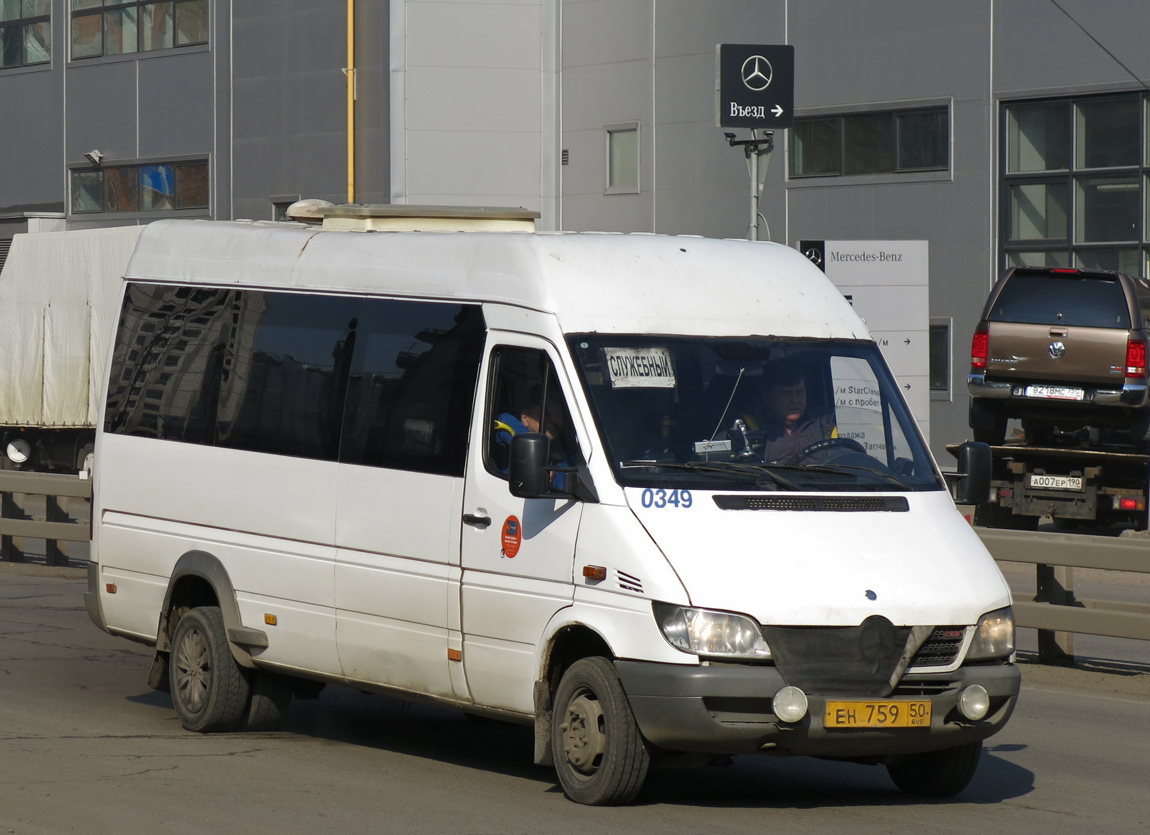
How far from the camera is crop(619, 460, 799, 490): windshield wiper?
24.1 feet

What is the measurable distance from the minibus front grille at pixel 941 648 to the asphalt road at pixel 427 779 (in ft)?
2.11

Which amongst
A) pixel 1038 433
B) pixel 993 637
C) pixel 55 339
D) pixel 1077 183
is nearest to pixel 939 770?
pixel 993 637

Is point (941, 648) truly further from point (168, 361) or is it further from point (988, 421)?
point (988, 421)

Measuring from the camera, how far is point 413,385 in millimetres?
8367

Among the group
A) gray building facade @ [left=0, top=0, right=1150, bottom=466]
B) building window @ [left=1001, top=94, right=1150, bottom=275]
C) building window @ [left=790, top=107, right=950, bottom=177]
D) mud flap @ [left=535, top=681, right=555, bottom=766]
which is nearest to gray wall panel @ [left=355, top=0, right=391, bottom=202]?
gray building facade @ [left=0, top=0, right=1150, bottom=466]

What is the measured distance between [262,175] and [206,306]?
27.7 metres

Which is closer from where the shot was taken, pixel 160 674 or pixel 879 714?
pixel 879 714

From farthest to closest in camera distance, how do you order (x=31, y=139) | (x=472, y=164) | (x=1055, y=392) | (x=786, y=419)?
(x=31, y=139) → (x=472, y=164) → (x=1055, y=392) → (x=786, y=419)

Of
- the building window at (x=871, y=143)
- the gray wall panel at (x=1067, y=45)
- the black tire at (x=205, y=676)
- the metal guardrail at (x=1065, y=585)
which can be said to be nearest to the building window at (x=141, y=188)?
the building window at (x=871, y=143)

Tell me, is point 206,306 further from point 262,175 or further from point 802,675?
point 262,175

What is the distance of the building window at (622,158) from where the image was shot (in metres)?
32.6

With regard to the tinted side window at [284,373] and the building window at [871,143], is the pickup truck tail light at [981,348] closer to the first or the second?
the building window at [871,143]

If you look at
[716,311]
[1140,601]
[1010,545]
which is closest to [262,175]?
[1140,601]

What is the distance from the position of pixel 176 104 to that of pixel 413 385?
105 feet
